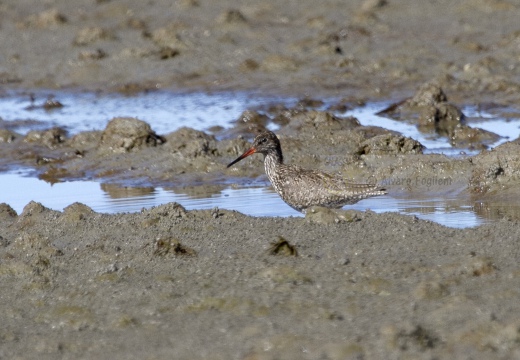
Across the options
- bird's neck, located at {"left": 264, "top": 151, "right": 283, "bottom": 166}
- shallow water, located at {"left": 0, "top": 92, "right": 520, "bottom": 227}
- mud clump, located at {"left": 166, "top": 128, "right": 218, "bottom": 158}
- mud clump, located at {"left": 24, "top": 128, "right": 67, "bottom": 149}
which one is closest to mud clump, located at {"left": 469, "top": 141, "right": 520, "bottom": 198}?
shallow water, located at {"left": 0, "top": 92, "right": 520, "bottom": 227}

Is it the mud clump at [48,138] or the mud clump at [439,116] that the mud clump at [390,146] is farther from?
the mud clump at [48,138]

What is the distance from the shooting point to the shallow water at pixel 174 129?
33.9 ft

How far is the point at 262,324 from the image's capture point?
6.23m

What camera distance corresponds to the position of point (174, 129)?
15.8m

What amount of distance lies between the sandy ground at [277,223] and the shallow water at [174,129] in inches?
15.4

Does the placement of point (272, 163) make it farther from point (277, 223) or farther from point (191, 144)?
point (191, 144)

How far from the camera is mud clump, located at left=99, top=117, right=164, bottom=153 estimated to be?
13.5 m

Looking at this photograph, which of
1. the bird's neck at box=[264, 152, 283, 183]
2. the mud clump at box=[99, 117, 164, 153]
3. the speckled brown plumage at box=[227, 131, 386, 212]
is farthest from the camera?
A: the mud clump at box=[99, 117, 164, 153]

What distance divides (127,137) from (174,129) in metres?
2.38

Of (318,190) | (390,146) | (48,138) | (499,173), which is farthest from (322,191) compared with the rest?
(48,138)

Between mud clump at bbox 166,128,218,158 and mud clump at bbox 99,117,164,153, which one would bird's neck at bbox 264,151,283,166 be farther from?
mud clump at bbox 99,117,164,153

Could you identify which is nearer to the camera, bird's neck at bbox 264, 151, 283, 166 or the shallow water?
bird's neck at bbox 264, 151, 283, 166

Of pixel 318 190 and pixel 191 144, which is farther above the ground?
pixel 191 144

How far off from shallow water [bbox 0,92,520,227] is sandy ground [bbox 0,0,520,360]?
0.39m
